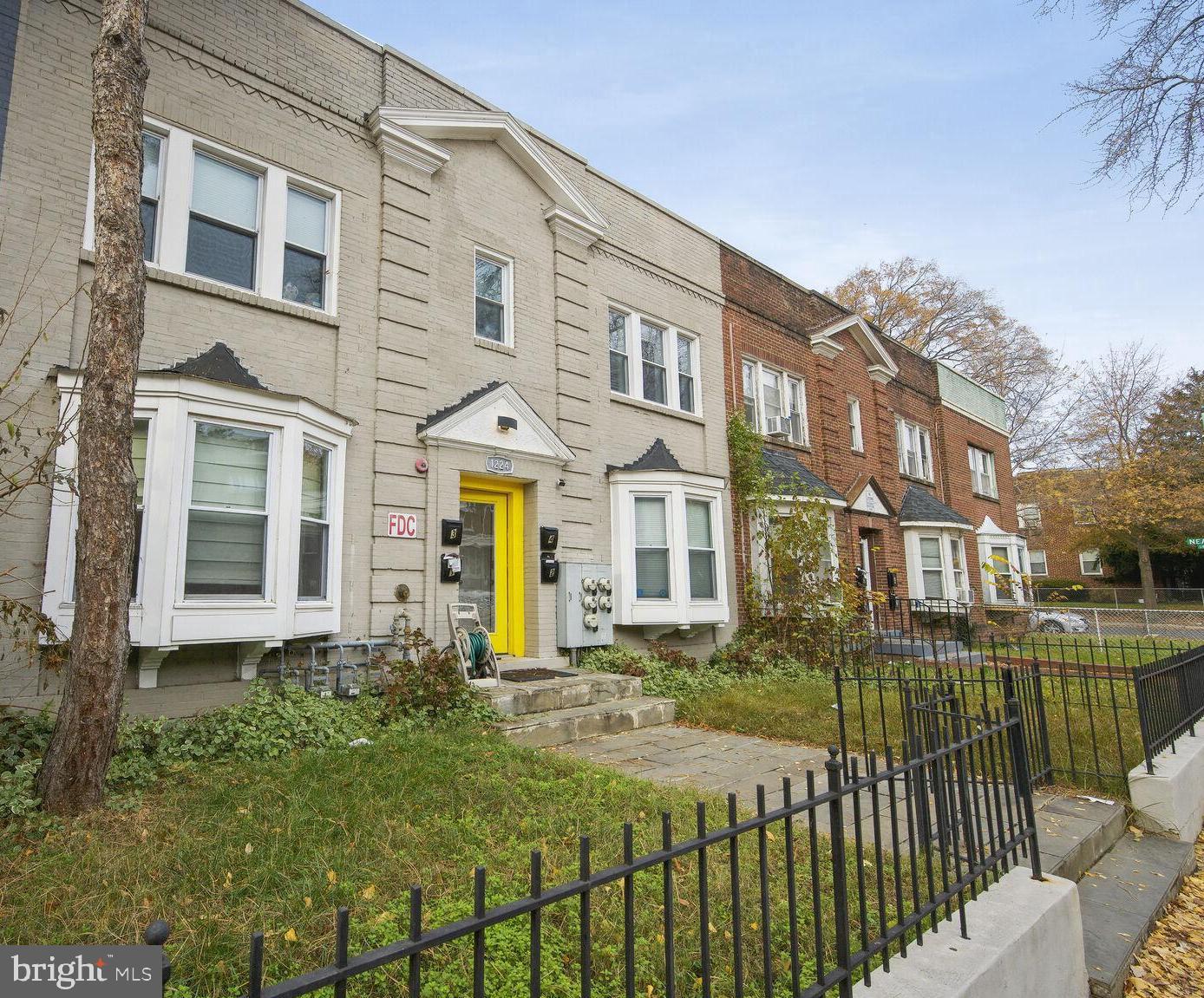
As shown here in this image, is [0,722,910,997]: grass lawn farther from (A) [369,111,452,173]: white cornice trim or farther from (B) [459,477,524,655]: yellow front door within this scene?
(A) [369,111,452,173]: white cornice trim

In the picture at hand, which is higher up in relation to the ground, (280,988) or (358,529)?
(358,529)

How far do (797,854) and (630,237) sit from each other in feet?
35.2

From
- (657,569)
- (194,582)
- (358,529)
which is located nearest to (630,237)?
(657,569)

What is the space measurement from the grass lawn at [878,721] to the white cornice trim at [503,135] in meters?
7.71

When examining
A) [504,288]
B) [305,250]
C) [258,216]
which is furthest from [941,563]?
[258,216]

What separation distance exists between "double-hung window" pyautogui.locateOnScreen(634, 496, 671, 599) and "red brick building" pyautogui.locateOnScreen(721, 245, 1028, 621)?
2062 millimetres

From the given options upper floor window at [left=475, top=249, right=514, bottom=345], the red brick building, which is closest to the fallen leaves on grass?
the red brick building

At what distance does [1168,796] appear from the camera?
536 centimetres

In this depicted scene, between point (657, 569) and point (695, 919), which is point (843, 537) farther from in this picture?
point (695, 919)

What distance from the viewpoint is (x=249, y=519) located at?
7.05 m

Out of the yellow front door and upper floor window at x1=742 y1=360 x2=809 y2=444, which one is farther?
upper floor window at x1=742 y1=360 x2=809 y2=444

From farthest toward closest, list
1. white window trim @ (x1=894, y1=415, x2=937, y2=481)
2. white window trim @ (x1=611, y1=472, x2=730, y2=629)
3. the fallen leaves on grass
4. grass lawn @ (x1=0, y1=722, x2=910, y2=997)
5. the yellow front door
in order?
white window trim @ (x1=894, y1=415, x2=937, y2=481) < white window trim @ (x1=611, y1=472, x2=730, y2=629) < the yellow front door < the fallen leaves on grass < grass lawn @ (x1=0, y1=722, x2=910, y2=997)

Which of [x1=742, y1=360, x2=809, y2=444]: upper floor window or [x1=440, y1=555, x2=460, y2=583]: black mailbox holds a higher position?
[x1=742, y1=360, x2=809, y2=444]: upper floor window

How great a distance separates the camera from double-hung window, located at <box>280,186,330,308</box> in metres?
8.37
